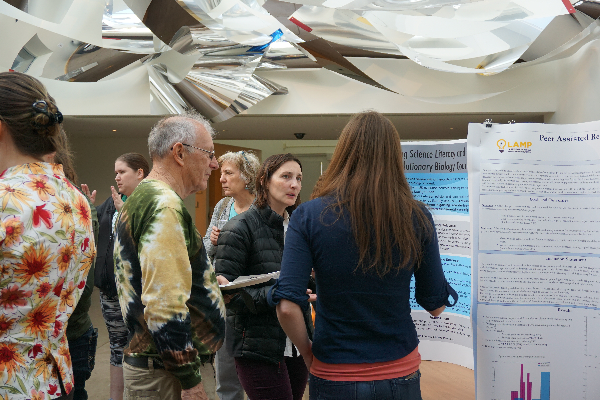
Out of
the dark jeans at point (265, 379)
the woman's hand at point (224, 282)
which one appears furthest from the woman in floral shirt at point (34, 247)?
the dark jeans at point (265, 379)

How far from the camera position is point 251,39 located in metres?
5.33

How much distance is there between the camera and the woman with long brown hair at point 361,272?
4.48 ft

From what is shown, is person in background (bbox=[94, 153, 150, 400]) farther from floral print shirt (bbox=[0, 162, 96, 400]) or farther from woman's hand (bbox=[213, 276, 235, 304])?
floral print shirt (bbox=[0, 162, 96, 400])

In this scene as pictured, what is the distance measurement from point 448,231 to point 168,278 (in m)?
1.54

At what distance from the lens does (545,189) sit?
2.15 metres

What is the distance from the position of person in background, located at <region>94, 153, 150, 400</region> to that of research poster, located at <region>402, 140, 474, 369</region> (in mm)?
1778

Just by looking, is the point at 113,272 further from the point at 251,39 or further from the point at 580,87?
the point at 580,87

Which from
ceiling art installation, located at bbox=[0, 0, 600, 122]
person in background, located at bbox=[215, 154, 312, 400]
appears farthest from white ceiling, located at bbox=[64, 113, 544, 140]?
person in background, located at bbox=[215, 154, 312, 400]

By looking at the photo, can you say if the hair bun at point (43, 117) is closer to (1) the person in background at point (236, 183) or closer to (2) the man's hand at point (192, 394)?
(2) the man's hand at point (192, 394)

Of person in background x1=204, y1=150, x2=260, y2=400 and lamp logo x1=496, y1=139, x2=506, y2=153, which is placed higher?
lamp logo x1=496, y1=139, x2=506, y2=153

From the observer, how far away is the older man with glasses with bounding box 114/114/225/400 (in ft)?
4.26

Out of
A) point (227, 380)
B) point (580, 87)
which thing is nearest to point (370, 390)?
point (227, 380)

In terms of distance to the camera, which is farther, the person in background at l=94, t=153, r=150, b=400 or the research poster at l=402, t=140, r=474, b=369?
the person in background at l=94, t=153, r=150, b=400

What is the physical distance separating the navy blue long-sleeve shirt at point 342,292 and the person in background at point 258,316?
609 millimetres
